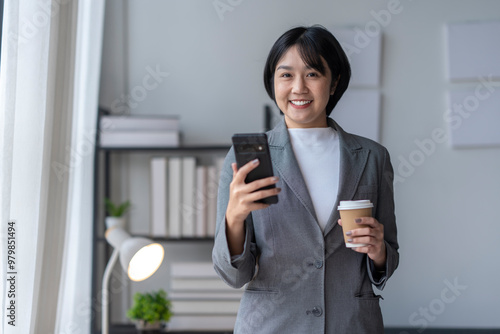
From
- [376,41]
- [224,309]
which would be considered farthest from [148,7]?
[224,309]

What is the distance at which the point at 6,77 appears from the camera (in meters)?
1.46

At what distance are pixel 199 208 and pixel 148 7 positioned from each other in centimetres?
110

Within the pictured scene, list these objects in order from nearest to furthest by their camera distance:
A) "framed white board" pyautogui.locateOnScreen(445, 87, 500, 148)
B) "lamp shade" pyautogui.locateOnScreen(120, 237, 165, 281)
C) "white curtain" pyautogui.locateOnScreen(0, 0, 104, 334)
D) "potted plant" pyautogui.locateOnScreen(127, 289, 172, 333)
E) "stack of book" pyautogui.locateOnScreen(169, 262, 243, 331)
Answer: "white curtain" pyautogui.locateOnScreen(0, 0, 104, 334) < "lamp shade" pyautogui.locateOnScreen(120, 237, 165, 281) < "potted plant" pyautogui.locateOnScreen(127, 289, 172, 333) < "stack of book" pyautogui.locateOnScreen(169, 262, 243, 331) < "framed white board" pyautogui.locateOnScreen(445, 87, 500, 148)

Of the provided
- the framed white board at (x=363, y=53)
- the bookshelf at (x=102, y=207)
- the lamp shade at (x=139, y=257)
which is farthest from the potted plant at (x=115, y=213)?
the framed white board at (x=363, y=53)

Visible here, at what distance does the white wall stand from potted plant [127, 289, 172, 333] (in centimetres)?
85

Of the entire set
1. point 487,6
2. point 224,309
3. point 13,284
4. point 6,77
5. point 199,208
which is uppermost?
point 487,6

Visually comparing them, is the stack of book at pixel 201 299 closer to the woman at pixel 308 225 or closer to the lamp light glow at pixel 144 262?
the lamp light glow at pixel 144 262

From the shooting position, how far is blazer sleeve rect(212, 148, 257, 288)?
42.7 inches

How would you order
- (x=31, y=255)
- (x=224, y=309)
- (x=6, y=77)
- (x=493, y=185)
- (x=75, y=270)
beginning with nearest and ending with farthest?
(x=6, y=77) < (x=31, y=255) < (x=75, y=270) < (x=224, y=309) < (x=493, y=185)

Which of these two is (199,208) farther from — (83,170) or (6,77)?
(6,77)

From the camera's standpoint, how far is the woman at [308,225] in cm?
111

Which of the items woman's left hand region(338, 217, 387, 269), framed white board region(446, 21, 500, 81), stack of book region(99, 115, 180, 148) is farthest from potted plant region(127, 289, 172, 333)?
framed white board region(446, 21, 500, 81)

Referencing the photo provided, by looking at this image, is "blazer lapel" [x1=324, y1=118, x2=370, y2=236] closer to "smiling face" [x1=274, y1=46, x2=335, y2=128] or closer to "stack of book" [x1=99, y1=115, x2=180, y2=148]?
"smiling face" [x1=274, y1=46, x2=335, y2=128]

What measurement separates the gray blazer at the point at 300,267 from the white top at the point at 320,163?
3 centimetres
